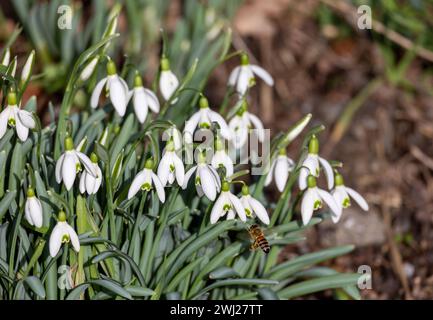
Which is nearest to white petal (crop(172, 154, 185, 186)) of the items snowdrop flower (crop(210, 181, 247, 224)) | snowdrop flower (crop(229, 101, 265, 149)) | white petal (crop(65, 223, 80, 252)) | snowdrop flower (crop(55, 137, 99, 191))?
snowdrop flower (crop(210, 181, 247, 224))

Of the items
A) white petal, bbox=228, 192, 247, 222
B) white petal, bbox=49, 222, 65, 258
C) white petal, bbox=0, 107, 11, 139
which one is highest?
white petal, bbox=0, 107, 11, 139

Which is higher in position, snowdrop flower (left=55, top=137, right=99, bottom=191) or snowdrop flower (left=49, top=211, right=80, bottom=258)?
snowdrop flower (left=55, top=137, right=99, bottom=191)

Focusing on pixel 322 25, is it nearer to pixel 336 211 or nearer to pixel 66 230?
pixel 336 211

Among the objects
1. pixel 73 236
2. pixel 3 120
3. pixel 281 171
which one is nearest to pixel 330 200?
pixel 281 171

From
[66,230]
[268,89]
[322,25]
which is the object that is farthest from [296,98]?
[66,230]

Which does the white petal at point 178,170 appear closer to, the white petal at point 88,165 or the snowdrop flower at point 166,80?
the white petal at point 88,165

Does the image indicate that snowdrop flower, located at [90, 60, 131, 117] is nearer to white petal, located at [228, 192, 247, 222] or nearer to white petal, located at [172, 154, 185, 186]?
white petal, located at [172, 154, 185, 186]
